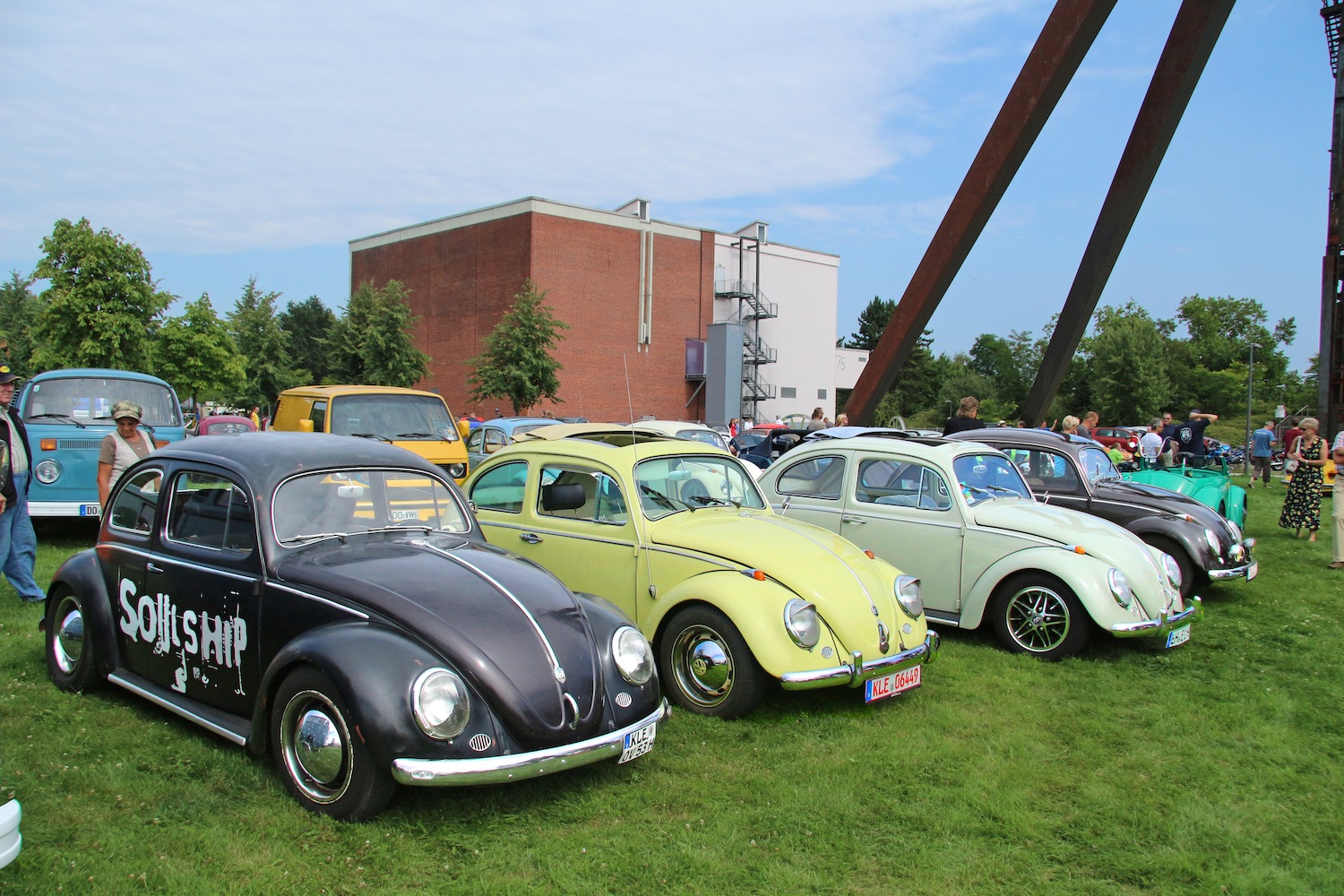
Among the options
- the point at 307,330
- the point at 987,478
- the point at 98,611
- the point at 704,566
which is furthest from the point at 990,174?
the point at 307,330

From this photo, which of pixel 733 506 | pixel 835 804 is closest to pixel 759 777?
pixel 835 804

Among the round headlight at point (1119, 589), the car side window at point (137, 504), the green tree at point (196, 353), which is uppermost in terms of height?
the green tree at point (196, 353)

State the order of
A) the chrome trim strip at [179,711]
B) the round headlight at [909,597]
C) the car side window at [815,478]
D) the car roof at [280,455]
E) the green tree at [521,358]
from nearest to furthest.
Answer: the chrome trim strip at [179,711], the car roof at [280,455], the round headlight at [909,597], the car side window at [815,478], the green tree at [521,358]

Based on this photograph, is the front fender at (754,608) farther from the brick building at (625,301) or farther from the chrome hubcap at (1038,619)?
the brick building at (625,301)

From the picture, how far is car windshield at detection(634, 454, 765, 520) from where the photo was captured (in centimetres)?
628

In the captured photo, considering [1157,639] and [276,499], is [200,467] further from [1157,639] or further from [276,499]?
[1157,639]

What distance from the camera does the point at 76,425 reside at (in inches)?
398

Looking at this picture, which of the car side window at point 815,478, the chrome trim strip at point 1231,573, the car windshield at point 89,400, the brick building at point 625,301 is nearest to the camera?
the car side window at point 815,478

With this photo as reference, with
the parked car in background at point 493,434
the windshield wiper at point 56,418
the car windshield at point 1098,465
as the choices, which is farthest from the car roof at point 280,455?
the parked car in background at point 493,434

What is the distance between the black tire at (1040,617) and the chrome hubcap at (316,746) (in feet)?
17.3

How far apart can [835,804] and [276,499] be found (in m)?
3.11

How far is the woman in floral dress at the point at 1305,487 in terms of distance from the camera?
13055 mm

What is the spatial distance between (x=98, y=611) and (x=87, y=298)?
22.2 metres

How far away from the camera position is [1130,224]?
2067cm
